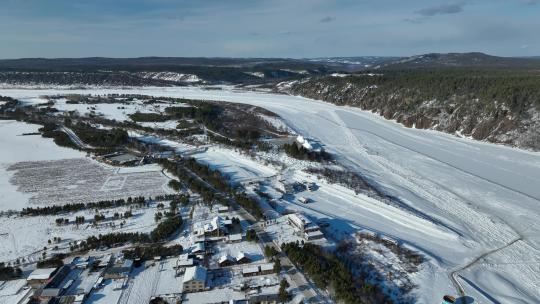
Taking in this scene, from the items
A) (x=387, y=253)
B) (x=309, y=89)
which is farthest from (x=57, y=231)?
(x=309, y=89)

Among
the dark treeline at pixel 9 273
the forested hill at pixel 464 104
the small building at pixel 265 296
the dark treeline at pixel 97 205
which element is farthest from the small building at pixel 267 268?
the forested hill at pixel 464 104

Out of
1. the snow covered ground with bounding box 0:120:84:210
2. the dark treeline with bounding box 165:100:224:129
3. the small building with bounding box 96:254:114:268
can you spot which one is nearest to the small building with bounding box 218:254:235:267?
the small building with bounding box 96:254:114:268

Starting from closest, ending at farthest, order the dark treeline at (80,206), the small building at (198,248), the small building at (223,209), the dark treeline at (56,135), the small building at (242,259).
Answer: the small building at (242,259) < the small building at (198,248) < the small building at (223,209) < the dark treeline at (80,206) < the dark treeline at (56,135)

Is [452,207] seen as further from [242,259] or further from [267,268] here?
[242,259]

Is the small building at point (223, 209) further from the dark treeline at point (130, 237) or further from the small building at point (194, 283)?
the small building at point (194, 283)

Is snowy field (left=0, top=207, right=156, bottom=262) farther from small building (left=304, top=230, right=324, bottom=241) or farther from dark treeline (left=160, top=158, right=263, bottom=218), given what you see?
small building (left=304, top=230, right=324, bottom=241)
